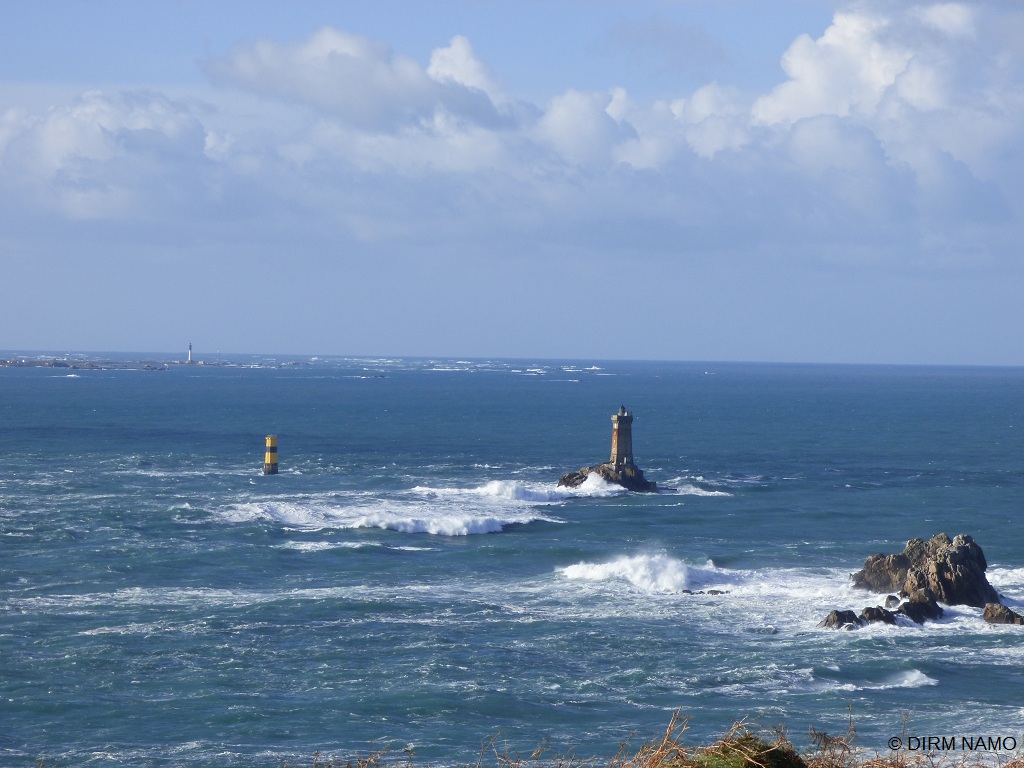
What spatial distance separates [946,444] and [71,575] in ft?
241

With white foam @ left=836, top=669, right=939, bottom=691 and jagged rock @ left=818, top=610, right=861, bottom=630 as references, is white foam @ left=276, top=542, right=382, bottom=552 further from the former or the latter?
white foam @ left=836, top=669, right=939, bottom=691

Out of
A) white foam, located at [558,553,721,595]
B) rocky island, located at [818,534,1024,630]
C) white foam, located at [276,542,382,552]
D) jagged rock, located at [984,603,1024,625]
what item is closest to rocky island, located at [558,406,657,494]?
white foam, located at [276,542,382,552]

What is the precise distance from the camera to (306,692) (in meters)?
26.0

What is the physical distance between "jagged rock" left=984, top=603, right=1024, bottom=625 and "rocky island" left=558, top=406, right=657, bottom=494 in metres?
28.2

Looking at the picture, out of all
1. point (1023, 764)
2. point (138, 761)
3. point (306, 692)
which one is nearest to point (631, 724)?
point (306, 692)

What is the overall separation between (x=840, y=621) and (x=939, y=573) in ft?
14.7

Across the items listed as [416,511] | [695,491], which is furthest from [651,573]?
[695,491]

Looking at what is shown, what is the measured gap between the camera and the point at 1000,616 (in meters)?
32.3

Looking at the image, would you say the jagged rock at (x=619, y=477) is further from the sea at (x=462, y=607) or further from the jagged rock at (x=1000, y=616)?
the jagged rock at (x=1000, y=616)

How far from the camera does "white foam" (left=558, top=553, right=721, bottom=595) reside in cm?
3738

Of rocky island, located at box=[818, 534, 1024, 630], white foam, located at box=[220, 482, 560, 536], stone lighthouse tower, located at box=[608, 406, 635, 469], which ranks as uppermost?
stone lighthouse tower, located at box=[608, 406, 635, 469]

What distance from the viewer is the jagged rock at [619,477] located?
60.3 meters

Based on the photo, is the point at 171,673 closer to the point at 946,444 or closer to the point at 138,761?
the point at 138,761

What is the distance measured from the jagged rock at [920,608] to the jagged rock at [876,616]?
0.66 metres
